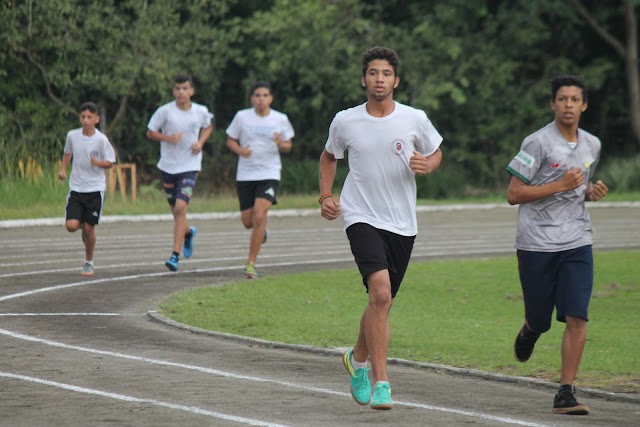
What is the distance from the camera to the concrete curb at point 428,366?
352 inches

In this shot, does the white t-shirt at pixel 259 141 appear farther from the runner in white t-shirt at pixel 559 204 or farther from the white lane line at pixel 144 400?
the runner in white t-shirt at pixel 559 204

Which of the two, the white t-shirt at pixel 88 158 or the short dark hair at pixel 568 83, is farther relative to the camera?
the white t-shirt at pixel 88 158

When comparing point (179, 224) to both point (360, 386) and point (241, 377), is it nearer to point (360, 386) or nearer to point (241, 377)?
point (241, 377)

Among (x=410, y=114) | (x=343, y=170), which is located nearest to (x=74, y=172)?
(x=410, y=114)

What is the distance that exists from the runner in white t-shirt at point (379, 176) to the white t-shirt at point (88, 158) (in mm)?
8272

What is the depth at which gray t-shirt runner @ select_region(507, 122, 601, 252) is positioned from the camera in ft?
28.6

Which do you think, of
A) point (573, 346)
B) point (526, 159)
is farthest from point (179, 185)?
point (573, 346)

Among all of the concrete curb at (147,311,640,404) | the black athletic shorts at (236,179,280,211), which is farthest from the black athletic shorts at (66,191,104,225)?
the concrete curb at (147,311,640,404)

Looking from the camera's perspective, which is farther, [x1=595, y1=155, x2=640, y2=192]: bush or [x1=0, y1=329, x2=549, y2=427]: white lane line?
[x1=595, y1=155, x2=640, y2=192]: bush

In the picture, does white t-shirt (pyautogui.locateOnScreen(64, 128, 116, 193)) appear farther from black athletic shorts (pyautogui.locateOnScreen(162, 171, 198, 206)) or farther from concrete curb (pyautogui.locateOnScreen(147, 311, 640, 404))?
concrete curb (pyautogui.locateOnScreen(147, 311, 640, 404))

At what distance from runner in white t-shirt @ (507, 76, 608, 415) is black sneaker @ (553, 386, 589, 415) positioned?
343 millimetres

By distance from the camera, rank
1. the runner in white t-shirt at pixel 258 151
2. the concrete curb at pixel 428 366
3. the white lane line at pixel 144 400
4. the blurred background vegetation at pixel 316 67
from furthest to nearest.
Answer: the blurred background vegetation at pixel 316 67, the runner in white t-shirt at pixel 258 151, the concrete curb at pixel 428 366, the white lane line at pixel 144 400

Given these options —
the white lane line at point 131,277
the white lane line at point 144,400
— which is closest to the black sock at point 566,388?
the white lane line at point 144,400

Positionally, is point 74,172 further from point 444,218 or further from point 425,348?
point 444,218
